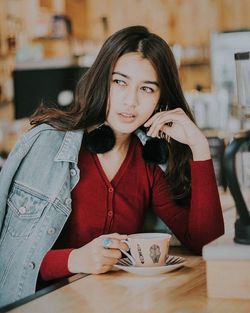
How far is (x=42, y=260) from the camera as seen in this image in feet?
5.63

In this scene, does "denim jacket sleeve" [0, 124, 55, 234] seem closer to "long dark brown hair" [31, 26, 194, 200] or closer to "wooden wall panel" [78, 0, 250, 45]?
"long dark brown hair" [31, 26, 194, 200]

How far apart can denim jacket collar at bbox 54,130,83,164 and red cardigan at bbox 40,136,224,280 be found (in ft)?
0.31

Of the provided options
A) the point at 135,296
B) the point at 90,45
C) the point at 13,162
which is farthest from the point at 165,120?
the point at 90,45

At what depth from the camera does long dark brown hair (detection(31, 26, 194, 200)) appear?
181cm

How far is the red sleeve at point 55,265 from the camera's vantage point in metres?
1.62

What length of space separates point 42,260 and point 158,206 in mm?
421

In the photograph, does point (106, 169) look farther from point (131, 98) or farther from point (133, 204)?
point (131, 98)

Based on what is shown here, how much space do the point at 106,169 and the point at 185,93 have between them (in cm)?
363

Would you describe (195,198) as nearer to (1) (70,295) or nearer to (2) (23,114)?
(1) (70,295)

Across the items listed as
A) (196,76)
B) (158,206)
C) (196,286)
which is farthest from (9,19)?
(196,286)

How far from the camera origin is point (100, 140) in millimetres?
1846

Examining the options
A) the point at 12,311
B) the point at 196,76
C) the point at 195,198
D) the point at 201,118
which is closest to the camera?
the point at 12,311

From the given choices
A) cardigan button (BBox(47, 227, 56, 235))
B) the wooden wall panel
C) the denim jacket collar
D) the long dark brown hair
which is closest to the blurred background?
the wooden wall panel

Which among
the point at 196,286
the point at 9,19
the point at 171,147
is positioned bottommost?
the point at 196,286
